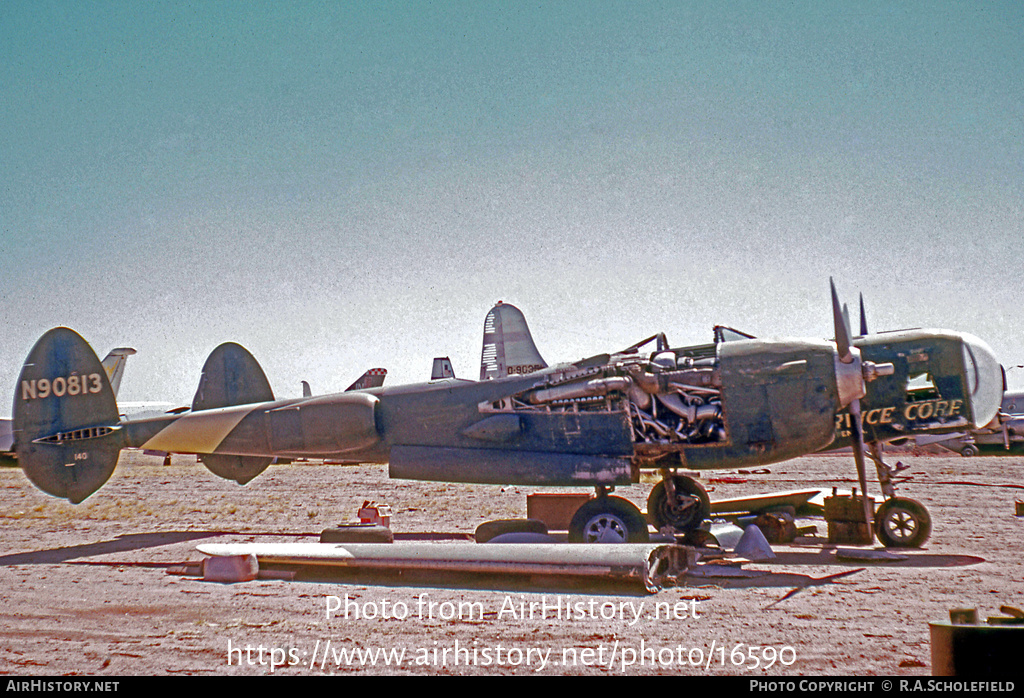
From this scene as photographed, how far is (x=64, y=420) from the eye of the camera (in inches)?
559

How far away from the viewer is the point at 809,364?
10.8m

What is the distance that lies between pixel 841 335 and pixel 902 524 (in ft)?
10.6

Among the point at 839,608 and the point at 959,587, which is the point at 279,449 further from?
the point at 959,587

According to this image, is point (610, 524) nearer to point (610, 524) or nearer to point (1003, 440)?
point (610, 524)

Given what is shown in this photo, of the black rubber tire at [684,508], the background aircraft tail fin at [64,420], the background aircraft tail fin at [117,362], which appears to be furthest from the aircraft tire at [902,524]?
the background aircraft tail fin at [117,362]

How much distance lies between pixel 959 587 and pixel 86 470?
47.4 ft

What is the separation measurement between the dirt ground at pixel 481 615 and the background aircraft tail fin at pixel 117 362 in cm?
3871

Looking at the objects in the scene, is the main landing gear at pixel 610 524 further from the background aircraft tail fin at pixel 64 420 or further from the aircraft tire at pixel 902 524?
the background aircraft tail fin at pixel 64 420

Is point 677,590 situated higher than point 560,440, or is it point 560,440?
point 560,440

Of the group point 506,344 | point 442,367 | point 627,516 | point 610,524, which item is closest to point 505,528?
point 610,524

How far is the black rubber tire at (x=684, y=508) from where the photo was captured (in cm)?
1220

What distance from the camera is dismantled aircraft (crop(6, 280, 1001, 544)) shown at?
35.6 ft
